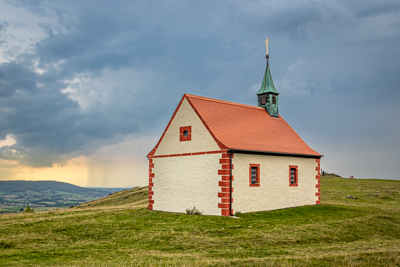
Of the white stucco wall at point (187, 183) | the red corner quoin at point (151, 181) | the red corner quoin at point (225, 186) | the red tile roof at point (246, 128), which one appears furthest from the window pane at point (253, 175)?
the red corner quoin at point (151, 181)

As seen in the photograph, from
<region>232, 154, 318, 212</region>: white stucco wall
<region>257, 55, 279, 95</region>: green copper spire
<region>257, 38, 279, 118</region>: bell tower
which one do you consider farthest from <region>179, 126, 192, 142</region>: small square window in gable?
<region>257, 55, 279, 95</region>: green copper spire

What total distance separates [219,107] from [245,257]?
16867 mm

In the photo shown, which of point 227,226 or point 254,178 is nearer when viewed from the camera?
point 227,226

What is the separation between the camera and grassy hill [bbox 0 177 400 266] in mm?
17094

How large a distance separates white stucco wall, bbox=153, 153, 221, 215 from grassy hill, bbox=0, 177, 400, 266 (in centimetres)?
140

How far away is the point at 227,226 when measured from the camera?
24188 millimetres

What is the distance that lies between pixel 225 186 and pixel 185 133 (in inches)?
221

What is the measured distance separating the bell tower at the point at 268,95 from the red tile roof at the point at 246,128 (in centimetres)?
73

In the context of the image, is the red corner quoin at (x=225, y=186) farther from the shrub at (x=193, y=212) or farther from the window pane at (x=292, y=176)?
the window pane at (x=292, y=176)

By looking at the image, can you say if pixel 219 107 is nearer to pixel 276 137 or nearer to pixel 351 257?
pixel 276 137

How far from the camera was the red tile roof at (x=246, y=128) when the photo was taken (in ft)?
97.3

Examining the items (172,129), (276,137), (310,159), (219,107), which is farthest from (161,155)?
(310,159)

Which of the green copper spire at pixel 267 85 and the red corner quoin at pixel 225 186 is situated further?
the green copper spire at pixel 267 85

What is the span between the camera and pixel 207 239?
2130 cm
